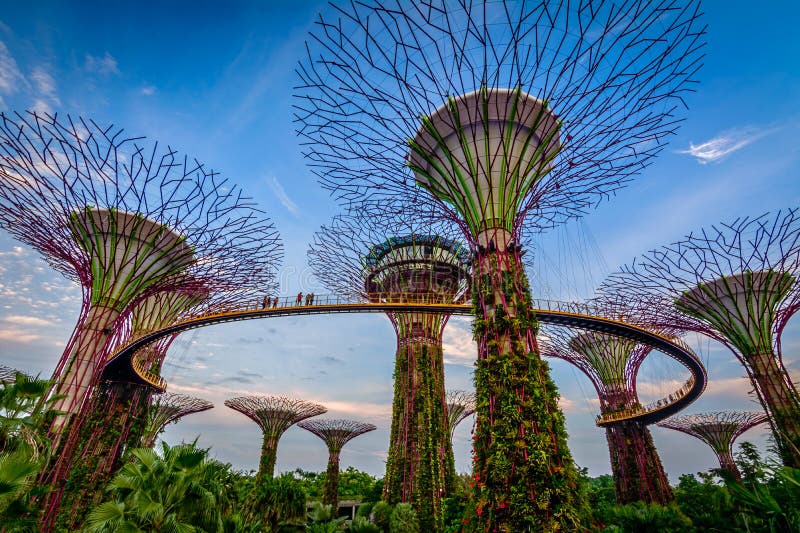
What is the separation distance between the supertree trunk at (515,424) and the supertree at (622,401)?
16472 millimetres

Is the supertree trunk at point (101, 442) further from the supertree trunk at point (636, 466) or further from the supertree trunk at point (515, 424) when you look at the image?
the supertree trunk at point (636, 466)

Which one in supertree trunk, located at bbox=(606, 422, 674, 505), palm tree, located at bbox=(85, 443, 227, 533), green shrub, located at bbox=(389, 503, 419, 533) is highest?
supertree trunk, located at bbox=(606, 422, 674, 505)

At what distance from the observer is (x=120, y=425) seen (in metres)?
20.2

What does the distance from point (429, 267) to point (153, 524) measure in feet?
65.9

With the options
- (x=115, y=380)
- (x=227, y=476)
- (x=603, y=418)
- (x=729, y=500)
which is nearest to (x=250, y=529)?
(x=227, y=476)

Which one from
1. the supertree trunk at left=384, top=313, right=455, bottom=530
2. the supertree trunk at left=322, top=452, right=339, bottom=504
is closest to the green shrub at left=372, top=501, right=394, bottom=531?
the supertree trunk at left=384, top=313, right=455, bottom=530

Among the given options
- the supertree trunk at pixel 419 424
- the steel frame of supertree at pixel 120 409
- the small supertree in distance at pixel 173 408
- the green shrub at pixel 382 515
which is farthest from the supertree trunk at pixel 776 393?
the small supertree in distance at pixel 173 408

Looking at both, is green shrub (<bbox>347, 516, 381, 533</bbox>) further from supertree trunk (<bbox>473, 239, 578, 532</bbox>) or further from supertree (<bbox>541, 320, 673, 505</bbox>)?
supertree (<bbox>541, 320, 673, 505</bbox>)

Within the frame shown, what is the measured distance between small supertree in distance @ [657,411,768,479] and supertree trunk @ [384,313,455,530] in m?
22.6

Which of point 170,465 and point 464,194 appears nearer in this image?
point 170,465

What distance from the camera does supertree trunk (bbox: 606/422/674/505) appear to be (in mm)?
23750

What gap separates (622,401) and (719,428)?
15332 mm

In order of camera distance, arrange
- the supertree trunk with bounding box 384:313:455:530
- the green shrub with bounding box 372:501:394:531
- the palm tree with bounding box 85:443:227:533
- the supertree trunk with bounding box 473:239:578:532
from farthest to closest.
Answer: the supertree trunk with bounding box 384:313:455:530 < the green shrub with bounding box 372:501:394:531 < the supertree trunk with bounding box 473:239:578:532 < the palm tree with bounding box 85:443:227:533

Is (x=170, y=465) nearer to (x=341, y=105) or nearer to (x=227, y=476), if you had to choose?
(x=227, y=476)
